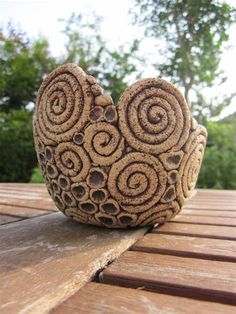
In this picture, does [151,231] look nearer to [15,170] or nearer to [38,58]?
[15,170]

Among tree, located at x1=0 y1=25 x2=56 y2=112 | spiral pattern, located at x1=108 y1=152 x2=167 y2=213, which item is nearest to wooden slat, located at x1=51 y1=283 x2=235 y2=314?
spiral pattern, located at x1=108 y1=152 x2=167 y2=213

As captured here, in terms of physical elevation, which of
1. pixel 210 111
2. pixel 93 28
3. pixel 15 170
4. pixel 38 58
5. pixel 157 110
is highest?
pixel 93 28

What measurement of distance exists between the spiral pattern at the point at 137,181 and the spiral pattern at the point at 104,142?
25 mm

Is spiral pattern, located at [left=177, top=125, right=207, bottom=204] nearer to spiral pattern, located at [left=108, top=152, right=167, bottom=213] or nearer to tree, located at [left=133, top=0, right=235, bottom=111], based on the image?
spiral pattern, located at [left=108, top=152, right=167, bottom=213]

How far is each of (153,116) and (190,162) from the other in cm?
19

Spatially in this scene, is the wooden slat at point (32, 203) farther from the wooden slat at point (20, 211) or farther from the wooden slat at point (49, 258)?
the wooden slat at point (49, 258)

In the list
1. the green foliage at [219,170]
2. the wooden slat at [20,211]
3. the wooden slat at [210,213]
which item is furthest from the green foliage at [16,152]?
the wooden slat at [210,213]

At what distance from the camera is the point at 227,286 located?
0.60 meters

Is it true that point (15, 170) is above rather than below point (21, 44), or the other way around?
below

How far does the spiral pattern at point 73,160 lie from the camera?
0.97m

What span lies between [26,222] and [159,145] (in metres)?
0.53

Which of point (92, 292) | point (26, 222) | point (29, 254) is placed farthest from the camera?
point (26, 222)

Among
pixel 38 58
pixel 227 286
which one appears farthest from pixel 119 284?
pixel 38 58

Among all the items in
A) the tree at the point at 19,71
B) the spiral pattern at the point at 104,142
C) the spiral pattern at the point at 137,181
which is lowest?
the spiral pattern at the point at 137,181
